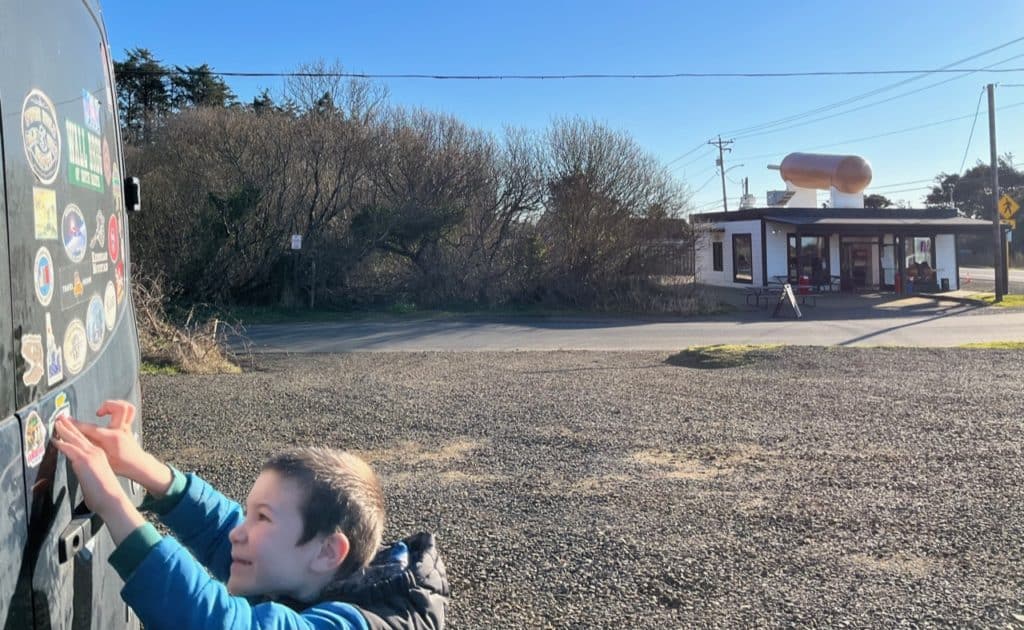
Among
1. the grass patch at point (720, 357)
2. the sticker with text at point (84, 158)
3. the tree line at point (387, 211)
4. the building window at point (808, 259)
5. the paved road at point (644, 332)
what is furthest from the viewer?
the building window at point (808, 259)

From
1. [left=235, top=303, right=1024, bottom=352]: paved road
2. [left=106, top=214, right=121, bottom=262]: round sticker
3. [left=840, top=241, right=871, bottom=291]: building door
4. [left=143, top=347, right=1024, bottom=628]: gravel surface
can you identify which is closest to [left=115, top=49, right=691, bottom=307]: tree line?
[left=235, top=303, right=1024, bottom=352]: paved road

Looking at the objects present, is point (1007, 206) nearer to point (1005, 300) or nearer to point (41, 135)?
point (1005, 300)

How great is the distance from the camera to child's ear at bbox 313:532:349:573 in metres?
1.83

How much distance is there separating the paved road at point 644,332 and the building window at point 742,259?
29.5 feet

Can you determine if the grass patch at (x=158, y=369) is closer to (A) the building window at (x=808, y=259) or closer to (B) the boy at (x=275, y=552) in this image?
(B) the boy at (x=275, y=552)

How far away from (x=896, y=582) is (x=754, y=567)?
677 mm

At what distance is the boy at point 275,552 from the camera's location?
1.64 m

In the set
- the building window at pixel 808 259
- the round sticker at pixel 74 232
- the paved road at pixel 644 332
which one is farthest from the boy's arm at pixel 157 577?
the building window at pixel 808 259

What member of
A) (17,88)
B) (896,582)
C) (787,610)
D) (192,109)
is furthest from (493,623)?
(192,109)

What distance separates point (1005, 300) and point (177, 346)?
28144 mm

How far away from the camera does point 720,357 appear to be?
1374 centimetres

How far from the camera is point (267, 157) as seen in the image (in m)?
28.0

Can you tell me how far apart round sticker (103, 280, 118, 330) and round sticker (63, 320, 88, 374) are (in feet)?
0.88

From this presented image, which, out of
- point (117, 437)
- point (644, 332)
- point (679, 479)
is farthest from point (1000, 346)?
point (117, 437)
